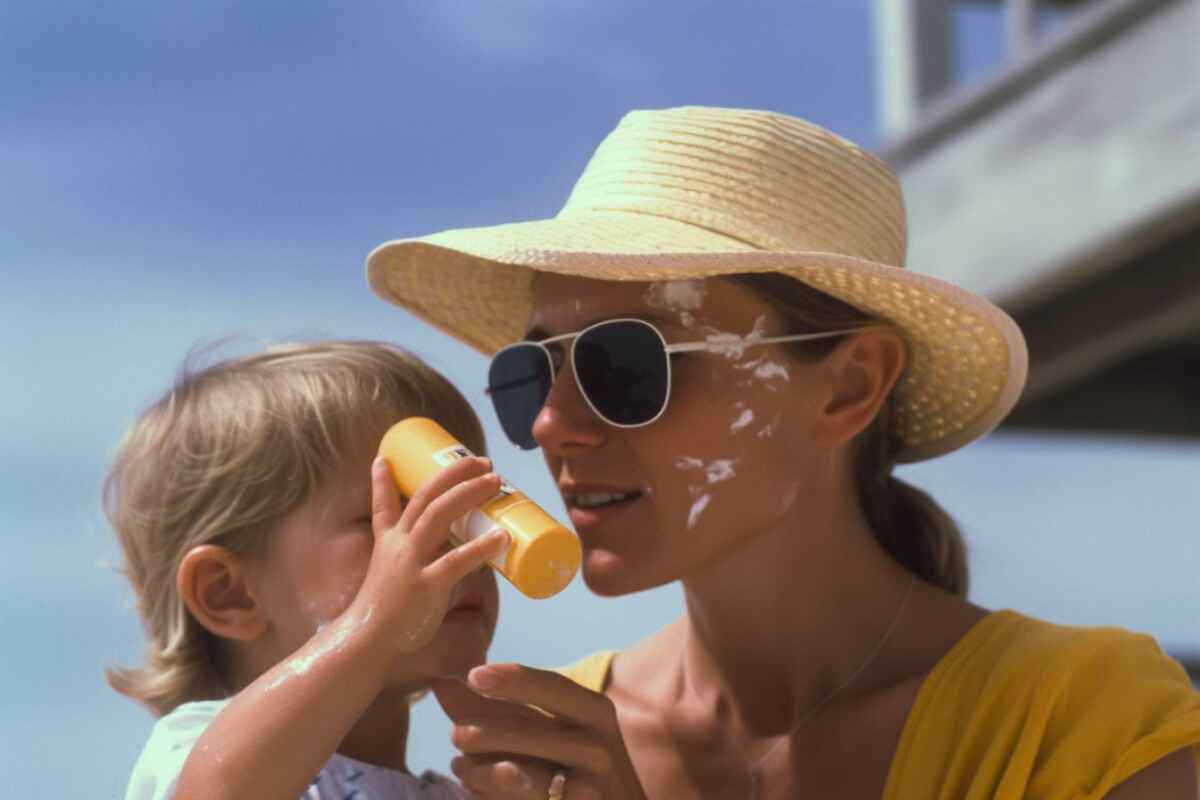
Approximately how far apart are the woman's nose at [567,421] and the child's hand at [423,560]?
1.88 ft

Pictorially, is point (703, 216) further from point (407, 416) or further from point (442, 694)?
point (442, 694)

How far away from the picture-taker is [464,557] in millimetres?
2639

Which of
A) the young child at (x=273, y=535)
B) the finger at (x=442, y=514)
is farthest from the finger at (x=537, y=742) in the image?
the finger at (x=442, y=514)

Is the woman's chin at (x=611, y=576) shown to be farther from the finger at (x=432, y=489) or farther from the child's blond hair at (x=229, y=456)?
the finger at (x=432, y=489)

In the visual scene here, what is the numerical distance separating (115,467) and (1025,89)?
6.74 metres

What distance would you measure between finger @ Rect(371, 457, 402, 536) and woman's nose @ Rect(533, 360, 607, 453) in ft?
1.52

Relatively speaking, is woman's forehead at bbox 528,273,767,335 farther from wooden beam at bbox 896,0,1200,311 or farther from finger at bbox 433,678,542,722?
wooden beam at bbox 896,0,1200,311

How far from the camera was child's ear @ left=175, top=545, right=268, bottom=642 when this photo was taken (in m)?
3.15

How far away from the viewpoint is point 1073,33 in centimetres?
875

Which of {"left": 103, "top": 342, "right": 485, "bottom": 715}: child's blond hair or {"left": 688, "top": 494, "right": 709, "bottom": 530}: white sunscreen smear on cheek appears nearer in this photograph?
{"left": 103, "top": 342, "right": 485, "bottom": 715}: child's blond hair

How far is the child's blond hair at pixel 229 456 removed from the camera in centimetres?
317

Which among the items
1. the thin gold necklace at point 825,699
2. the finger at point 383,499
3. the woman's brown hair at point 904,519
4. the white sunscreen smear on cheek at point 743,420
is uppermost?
the finger at point 383,499

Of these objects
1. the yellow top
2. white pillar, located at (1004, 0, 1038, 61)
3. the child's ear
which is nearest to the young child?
the child's ear

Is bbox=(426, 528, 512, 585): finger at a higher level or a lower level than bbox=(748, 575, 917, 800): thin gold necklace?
higher
